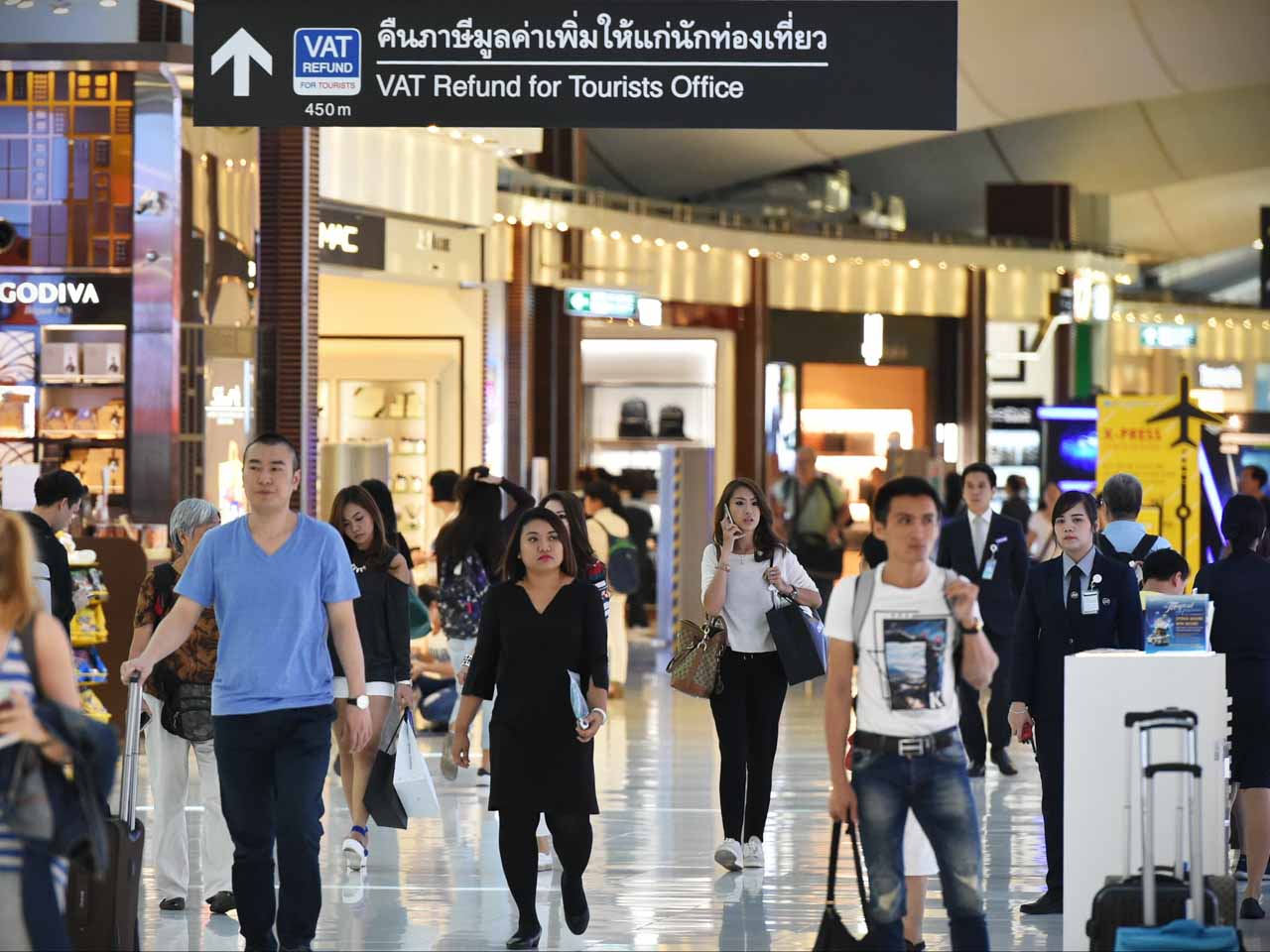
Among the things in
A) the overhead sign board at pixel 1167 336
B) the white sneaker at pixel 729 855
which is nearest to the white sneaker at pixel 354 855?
the white sneaker at pixel 729 855

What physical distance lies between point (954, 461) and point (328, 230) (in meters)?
12.0

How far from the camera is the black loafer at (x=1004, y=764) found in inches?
437

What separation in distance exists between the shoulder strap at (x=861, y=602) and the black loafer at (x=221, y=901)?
115 inches

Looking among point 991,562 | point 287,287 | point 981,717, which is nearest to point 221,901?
point 991,562

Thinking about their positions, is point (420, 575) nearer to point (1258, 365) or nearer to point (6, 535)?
point (6, 535)

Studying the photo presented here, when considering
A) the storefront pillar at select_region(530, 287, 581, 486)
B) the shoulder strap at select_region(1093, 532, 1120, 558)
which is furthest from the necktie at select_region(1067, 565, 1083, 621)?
the storefront pillar at select_region(530, 287, 581, 486)

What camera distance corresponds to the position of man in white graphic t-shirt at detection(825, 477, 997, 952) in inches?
207

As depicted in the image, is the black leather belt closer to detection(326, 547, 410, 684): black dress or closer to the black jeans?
the black jeans

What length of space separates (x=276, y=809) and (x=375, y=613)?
2058 millimetres

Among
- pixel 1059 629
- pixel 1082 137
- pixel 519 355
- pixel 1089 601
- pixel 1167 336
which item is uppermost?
pixel 1082 137

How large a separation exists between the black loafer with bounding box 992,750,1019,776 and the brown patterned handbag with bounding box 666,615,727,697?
348 centimetres

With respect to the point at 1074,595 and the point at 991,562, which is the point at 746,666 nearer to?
the point at 1074,595

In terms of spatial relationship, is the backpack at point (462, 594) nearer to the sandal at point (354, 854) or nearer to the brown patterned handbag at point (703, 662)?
the sandal at point (354, 854)

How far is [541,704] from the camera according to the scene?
260 inches
